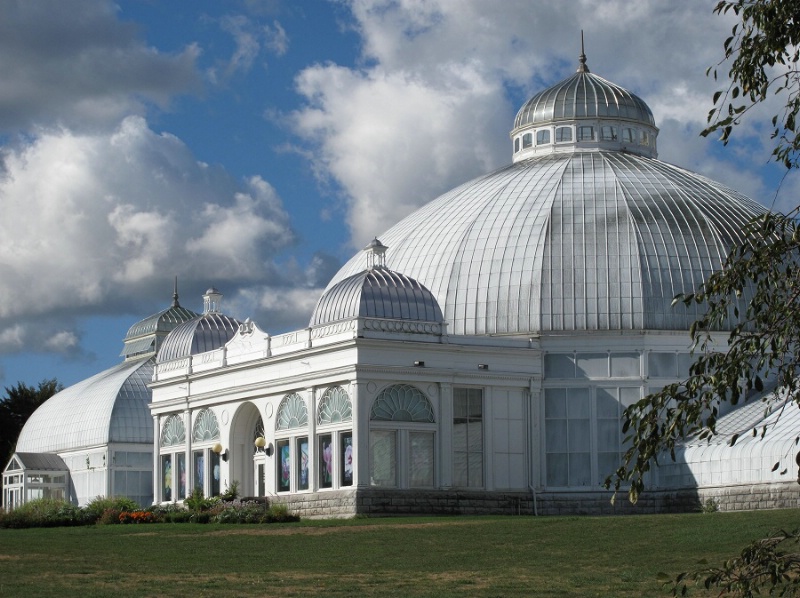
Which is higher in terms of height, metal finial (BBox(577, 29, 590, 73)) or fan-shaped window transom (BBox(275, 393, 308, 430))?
metal finial (BBox(577, 29, 590, 73))

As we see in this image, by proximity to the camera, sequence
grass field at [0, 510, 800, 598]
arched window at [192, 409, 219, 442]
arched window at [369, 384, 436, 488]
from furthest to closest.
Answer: arched window at [192, 409, 219, 442] < arched window at [369, 384, 436, 488] < grass field at [0, 510, 800, 598]

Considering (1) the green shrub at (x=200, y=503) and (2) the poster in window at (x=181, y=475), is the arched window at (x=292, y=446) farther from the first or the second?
(2) the poster in window at (x=181, y=475)

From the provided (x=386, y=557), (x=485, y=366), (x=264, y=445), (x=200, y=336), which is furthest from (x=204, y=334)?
(x=386, y=557)

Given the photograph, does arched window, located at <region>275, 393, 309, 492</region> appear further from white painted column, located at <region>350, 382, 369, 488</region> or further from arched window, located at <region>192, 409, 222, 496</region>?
arched window, located at <region>192, 409, 222, 496</region>

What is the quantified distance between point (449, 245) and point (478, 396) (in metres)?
9.28

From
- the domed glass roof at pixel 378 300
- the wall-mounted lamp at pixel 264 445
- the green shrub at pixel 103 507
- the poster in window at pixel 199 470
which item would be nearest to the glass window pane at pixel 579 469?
the domed glass roof at pixel 378 300

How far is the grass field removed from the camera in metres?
28.9

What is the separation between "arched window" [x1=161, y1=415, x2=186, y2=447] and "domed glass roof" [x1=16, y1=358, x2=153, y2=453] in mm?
11692

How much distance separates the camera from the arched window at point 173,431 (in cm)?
6712

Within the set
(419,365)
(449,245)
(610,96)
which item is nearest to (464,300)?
(449,245)

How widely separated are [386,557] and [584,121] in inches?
1561

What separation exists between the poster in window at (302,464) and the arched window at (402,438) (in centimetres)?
390

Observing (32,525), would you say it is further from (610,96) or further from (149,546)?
(610,96)

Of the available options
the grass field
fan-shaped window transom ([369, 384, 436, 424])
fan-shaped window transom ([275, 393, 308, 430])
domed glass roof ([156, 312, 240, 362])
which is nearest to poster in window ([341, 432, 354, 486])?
fan-shaped window transom ([369, 384, 436, 424])
